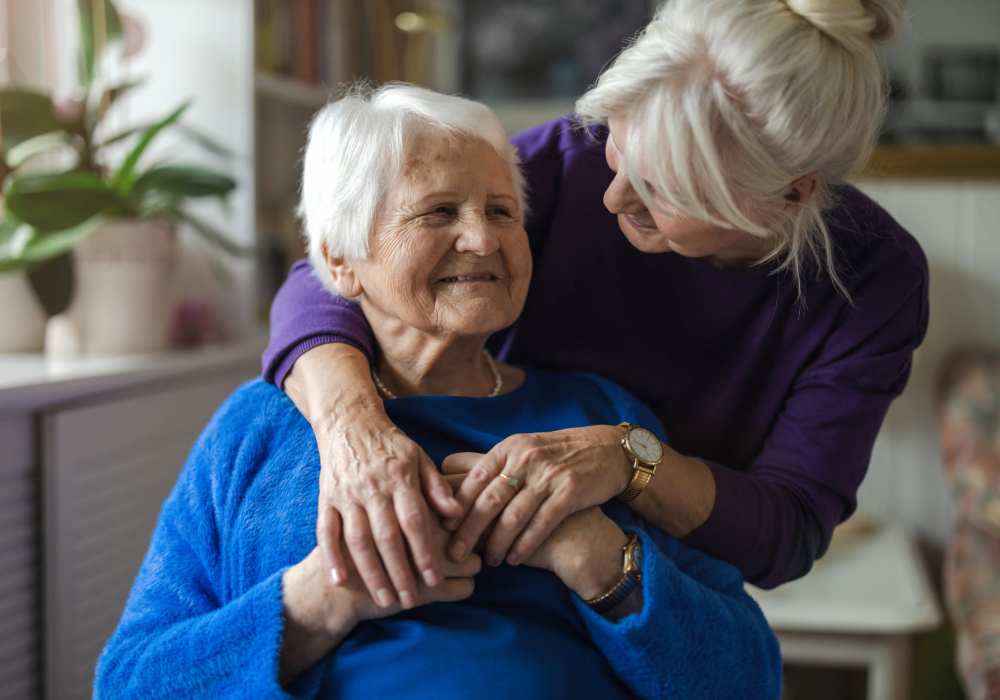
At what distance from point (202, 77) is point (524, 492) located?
1.73 metres

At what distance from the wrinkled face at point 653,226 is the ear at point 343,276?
0.33 m

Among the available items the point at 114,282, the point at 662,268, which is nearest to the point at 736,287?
the point at 662,268

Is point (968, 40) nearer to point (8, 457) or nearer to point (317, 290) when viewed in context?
point (317, 290)

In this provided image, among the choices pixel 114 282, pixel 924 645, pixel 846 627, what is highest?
pixel 114 282

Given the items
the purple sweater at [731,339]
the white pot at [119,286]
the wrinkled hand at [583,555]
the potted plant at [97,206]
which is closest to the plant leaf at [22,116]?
the potted plant at [97,206]

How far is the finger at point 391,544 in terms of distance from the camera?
0.99 m

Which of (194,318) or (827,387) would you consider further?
(194,318)

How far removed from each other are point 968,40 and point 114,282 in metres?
2.37

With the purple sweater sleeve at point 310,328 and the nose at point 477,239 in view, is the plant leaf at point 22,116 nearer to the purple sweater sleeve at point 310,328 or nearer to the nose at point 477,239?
the purple sweater sleeve at point 310,328

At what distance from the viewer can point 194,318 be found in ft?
7.44

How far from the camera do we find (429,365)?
123 cm

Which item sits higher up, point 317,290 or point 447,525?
point 317,290

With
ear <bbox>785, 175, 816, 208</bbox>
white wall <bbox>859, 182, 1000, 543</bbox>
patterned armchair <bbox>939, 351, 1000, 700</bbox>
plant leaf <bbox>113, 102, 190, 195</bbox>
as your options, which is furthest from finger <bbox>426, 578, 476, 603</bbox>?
white wall <bbox>859, 182, 1000, 543</bbox>

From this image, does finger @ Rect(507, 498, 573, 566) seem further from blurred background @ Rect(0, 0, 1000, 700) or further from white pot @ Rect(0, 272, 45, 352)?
white pot @ Rect(0, 272, 45, 352)
